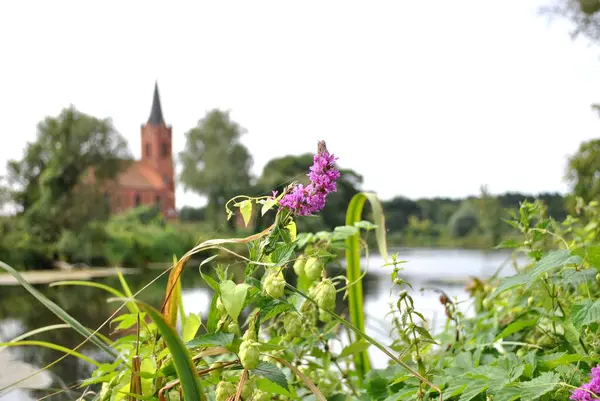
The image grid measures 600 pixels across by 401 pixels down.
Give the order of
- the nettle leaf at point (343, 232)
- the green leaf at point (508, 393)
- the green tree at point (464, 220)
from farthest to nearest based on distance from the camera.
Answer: the green tree at point (464, 220) < the nettle leaf at point (343, 232) < the green leaf at point (508, 393)

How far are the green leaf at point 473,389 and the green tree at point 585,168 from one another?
785 cm

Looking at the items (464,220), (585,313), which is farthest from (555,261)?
(464,220)

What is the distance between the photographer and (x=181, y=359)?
10.0 inches

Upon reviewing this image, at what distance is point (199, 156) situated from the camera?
1345 centimetres

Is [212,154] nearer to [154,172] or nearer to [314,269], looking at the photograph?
[154,172]

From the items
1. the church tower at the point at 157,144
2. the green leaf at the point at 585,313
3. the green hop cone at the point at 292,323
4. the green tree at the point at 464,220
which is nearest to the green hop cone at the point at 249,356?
the green hop cone at the point at 292,323

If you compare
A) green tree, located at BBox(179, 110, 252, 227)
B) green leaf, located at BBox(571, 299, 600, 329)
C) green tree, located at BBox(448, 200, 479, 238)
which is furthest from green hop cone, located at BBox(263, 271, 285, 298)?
green tree, located at BBox(179, 110, 252, 227)

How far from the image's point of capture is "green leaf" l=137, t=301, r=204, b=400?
0.24 m

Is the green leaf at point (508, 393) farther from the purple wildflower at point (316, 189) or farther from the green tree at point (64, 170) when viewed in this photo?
the green tree at point (64, 170)

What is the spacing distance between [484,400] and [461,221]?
1055 centimetres

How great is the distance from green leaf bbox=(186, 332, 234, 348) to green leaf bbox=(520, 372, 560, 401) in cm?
21

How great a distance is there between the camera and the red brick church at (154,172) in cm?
1912

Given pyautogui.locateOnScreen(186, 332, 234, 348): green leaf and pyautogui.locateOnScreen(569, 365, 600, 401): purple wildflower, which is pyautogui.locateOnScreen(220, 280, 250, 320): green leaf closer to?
pyautogui.locateOnScreen(186, 332, 234, 348): green leaf

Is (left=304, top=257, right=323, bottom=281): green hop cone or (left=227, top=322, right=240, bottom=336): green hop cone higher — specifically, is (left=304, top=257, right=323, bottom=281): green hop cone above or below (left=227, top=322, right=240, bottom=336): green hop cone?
above
